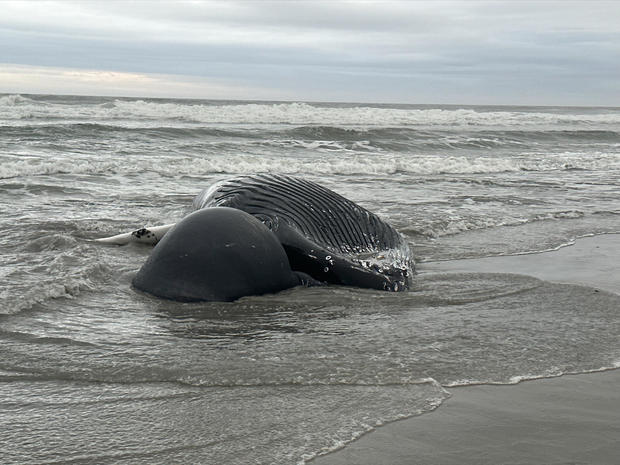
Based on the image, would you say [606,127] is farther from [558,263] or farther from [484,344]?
[484,344]

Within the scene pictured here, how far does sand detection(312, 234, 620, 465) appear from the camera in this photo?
324 centimetres

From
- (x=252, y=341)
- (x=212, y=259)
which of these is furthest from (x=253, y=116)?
(x=252, y=341)

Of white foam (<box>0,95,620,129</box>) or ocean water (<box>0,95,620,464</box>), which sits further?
white foam (<box>0,95,620,129</box>)

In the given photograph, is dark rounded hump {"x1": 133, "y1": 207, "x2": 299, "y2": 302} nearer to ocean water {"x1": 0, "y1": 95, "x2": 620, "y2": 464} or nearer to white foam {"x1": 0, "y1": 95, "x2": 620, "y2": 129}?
ocean water {"x1": 0, "y1": 95, "x2": 620, "y2": 464}

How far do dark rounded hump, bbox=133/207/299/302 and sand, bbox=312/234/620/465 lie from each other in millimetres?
1945

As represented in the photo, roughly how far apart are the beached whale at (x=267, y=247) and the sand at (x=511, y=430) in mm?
1974

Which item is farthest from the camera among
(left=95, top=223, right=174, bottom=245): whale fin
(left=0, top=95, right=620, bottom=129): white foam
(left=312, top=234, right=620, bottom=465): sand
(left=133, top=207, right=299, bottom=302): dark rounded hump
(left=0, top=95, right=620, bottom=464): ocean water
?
(left=0, top=95, right=620, bottom=129): white foam

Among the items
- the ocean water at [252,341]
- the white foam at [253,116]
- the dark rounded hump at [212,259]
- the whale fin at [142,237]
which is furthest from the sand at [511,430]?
the white foam at [253,116]

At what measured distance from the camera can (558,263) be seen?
25.3 feet

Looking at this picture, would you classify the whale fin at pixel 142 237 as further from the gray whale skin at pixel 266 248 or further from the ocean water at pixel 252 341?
the gray whale skin at pixel 266 248

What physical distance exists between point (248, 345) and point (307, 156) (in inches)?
685

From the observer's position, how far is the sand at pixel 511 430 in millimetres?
3238

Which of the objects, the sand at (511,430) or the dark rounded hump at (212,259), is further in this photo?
the dark rounded hump at (212,259)

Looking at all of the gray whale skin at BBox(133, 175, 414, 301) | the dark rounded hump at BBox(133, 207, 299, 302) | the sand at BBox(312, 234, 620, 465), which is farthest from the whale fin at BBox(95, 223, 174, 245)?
the sand at BBox(312, 234, 620, 465)
